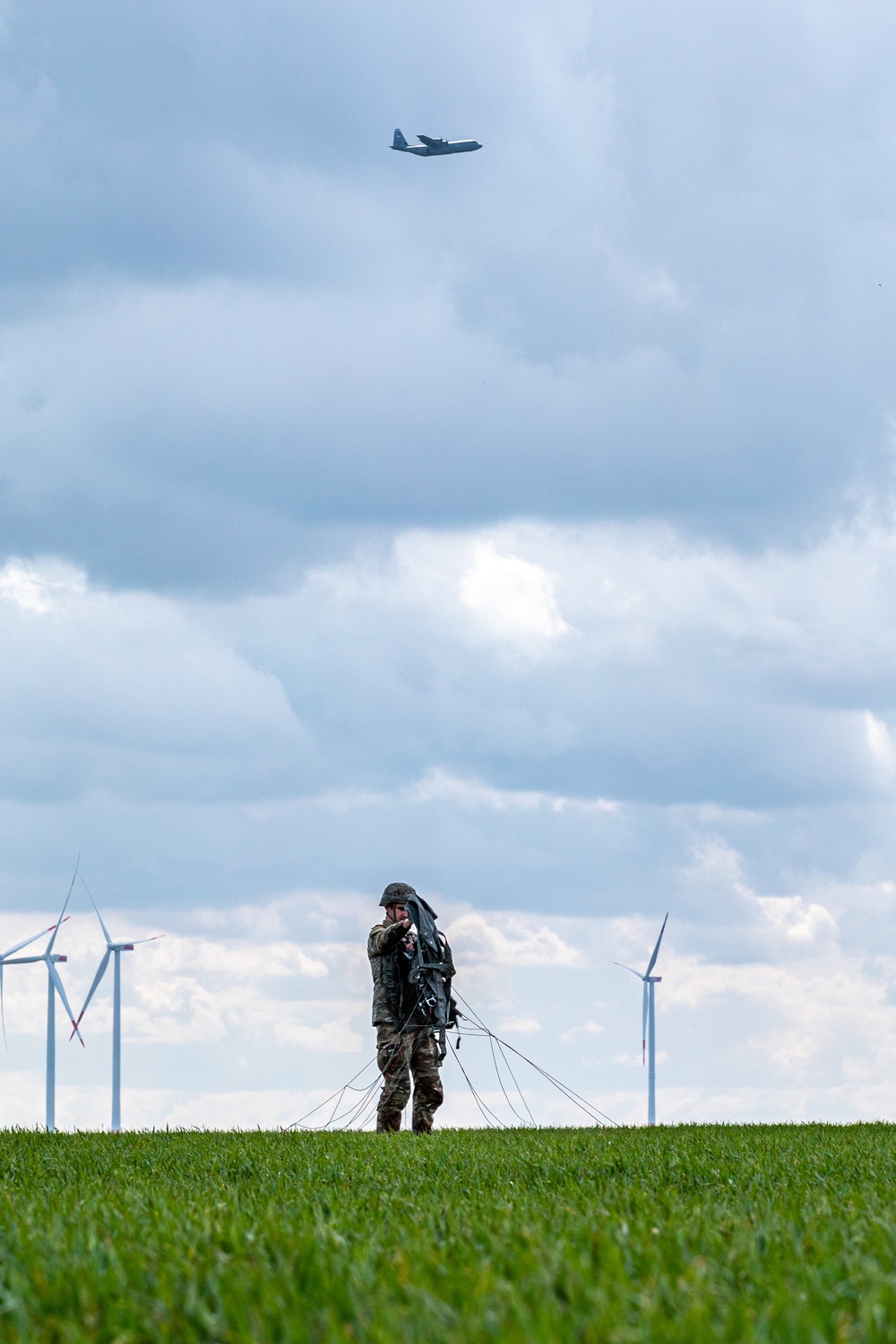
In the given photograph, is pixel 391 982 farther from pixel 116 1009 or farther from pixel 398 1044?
pixel 116 1009

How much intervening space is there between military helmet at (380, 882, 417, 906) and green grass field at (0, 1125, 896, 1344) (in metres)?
7.91

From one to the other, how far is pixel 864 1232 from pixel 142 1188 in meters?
5.55

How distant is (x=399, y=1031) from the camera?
18906 mm

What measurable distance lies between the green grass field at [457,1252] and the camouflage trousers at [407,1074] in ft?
24.2

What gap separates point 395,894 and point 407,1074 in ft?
8.09

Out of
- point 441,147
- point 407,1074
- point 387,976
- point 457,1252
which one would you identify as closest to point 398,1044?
point 407,1074

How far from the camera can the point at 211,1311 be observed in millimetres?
4219

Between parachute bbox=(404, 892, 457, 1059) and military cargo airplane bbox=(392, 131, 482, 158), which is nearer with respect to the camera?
parachute bbox=(404, 892, 457, 1059)

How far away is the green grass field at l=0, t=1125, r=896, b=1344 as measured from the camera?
12.4 feet

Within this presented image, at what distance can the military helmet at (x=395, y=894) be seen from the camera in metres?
19.5

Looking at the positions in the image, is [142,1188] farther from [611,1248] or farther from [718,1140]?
[718,1140]

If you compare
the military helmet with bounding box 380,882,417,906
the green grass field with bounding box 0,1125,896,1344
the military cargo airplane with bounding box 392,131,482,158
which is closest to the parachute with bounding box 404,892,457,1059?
the military helmet with bounding box 380,882,417,906

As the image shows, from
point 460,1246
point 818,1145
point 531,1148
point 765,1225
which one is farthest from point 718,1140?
point 460,1246

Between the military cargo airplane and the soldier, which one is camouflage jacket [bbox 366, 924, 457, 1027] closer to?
the soldier
